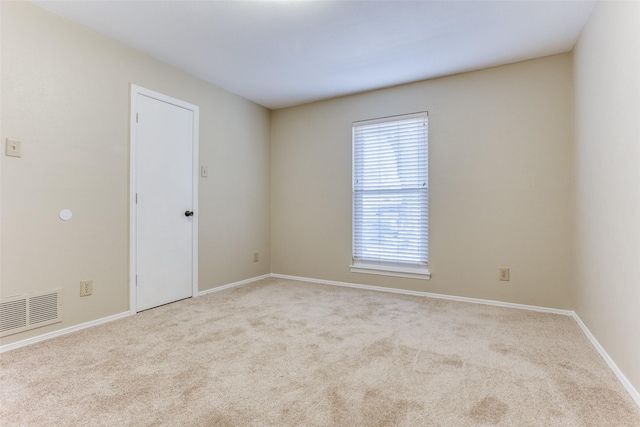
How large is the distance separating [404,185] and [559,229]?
1510 millimetres

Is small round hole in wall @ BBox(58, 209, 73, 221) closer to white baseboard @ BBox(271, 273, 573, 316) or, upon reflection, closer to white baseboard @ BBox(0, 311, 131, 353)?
white baseboard @ BBox(0, 311, 131, 353)

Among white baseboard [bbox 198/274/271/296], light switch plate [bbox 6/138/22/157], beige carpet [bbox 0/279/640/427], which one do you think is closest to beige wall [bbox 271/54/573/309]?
beige carpet [bbox 0/279/640/427]

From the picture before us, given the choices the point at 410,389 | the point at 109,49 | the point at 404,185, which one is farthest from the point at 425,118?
the point at 109,49

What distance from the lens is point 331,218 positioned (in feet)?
13.8

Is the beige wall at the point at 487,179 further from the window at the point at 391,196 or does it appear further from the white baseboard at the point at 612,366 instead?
the white baseboard at the point at 612,366

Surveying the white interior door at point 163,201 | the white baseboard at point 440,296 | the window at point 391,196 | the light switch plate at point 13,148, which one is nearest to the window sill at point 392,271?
the window at point 391,196

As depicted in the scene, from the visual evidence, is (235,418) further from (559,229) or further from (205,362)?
(559,229)

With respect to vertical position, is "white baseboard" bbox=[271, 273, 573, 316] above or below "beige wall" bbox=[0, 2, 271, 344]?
below

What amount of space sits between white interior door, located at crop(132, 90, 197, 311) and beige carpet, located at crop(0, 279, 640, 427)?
39 centimetres

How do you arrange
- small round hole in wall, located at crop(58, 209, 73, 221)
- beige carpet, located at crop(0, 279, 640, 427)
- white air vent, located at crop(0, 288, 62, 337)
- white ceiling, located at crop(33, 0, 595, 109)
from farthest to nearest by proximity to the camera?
small round hole in wall, located at crop(58, 209, 73, 221) → white ceiling, located at crop(33, 0, 595, 109) → white air vent, located at crop(0, 288, 62, 337) → beige carpet, located at crop(0, 279, 640, 427)

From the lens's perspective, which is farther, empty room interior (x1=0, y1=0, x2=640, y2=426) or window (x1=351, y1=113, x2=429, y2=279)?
window (x1=351, y1=113, x2=429, y2=279)

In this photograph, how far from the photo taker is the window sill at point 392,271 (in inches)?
141

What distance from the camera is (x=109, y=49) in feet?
8.96

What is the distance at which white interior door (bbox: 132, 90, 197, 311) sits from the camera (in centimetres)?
298
